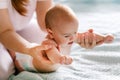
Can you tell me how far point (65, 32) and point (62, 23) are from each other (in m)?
0.03

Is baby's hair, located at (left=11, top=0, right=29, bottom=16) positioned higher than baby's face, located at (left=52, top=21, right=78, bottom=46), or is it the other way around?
baby's hair, located at (left=11, top=0, right=29, bottom=16)

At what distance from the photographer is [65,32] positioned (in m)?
0.73

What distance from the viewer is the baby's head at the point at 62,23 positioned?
28.1 inches

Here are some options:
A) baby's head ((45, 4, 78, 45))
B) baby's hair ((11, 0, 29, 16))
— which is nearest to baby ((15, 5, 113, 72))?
baby's head ((45, 4, 78, 45))

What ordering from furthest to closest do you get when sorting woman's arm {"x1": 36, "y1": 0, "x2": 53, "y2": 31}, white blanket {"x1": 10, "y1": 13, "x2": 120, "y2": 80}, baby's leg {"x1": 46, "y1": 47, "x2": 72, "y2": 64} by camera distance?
1. woman's arm {"x1": 36, "y1": 0, "x2": 53, "y2": 31}
2. white blanket {"x1": 10, "y1": 13, "x2": 120, "y2": 80}
3. baby's leg {"x1": 46, "y1": 47, "x2": 72, "y2": 64}

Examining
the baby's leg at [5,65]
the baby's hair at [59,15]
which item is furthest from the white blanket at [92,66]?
the baby's hair at [59,15]

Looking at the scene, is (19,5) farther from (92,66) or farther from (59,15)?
(92,66)

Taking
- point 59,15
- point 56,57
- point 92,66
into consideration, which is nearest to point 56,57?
Result: point 56,57

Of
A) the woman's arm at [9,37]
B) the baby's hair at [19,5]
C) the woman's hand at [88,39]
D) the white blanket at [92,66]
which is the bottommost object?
the white blanket at [92,66]

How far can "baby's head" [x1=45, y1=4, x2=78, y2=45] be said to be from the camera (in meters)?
0.71

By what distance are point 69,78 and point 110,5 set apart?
0.85 metres

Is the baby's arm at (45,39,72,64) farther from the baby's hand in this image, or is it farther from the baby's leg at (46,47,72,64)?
the baby's hand

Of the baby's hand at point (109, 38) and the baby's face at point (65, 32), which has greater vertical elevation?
the baby's face at point (65, 32)

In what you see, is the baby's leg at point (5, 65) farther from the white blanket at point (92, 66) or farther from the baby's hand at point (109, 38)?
the baby's hand at point (109, 38)
